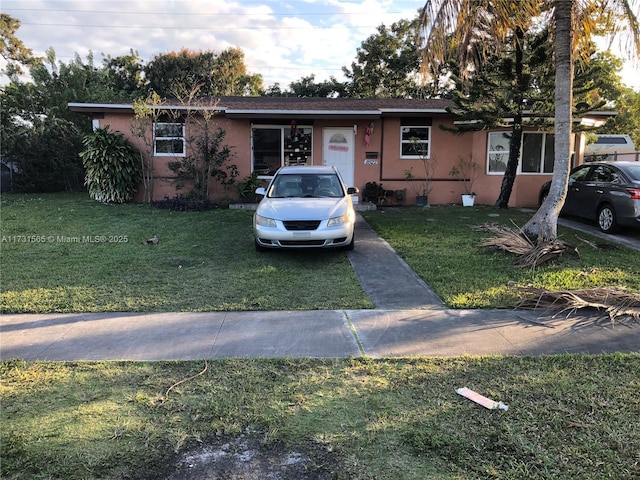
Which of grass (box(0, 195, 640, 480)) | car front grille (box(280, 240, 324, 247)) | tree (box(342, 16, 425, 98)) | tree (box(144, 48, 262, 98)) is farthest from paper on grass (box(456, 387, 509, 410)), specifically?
tree (box(144, 48, 262, 98))

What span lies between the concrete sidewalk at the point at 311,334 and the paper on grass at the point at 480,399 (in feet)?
2.36

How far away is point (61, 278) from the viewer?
21.6ft

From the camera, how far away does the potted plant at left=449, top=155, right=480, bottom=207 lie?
610 inches

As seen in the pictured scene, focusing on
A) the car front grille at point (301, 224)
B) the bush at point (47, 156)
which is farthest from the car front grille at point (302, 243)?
the bush at point (47, 156)

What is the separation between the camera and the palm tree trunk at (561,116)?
316 inches

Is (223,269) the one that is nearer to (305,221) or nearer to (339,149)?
(305,221)

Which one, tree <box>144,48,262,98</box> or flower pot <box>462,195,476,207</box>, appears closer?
flower pot <box>462,195,476,207</box>

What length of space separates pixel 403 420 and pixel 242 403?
1172 mm

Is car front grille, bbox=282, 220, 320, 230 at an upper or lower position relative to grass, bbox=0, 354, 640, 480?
upper

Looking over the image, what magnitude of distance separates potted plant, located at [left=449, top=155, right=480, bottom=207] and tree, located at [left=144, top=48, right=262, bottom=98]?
20.2 m

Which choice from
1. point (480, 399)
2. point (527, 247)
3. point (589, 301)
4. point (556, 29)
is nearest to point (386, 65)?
point (556, 29)

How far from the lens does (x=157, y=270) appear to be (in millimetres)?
7141

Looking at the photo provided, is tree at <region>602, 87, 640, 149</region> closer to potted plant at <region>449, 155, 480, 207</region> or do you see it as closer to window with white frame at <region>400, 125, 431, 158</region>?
potted plant at <region>449, 155, 480, 207</region>

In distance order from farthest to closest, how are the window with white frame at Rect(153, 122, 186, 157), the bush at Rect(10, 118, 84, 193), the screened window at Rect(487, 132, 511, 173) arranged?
the bush at Rect(10, 118, 84, 193) < the screened window at Rect(487, 132, 511, 173) < the window with white frame at Rect(153, 122, 186, 157)
